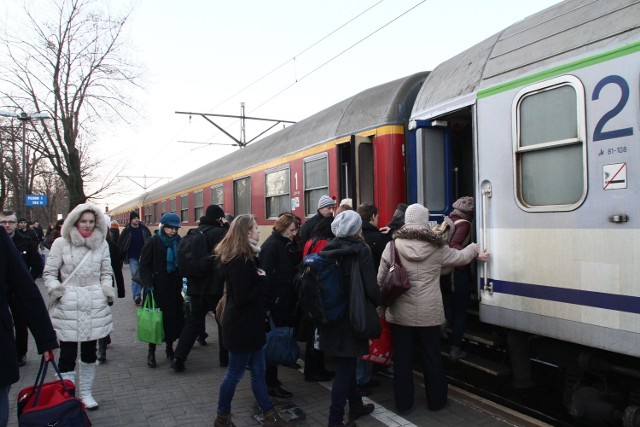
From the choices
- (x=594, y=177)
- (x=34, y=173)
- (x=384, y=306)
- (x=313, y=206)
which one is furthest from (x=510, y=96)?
(x=34, y=173)

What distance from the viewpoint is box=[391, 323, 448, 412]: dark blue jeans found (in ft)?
14.4

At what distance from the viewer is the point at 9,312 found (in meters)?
2.86

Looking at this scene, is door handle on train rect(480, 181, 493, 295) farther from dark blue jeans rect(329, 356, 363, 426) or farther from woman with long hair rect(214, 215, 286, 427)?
woman with long hair rect(214, 215, 286, 427)

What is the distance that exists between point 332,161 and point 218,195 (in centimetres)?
616

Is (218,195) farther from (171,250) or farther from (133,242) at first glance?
(171,250)

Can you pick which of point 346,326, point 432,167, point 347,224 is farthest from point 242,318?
point 432,167

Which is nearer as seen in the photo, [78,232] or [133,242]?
[78,232]

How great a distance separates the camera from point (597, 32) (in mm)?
3588

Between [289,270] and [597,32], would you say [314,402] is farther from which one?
[597,32]

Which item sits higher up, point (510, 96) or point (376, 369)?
point (510, 96)

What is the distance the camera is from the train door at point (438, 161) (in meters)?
5.34

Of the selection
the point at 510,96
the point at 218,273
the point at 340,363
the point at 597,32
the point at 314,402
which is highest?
the point at 597,32

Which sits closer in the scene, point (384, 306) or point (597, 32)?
point (597, 32)

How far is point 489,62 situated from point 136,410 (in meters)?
4.45
